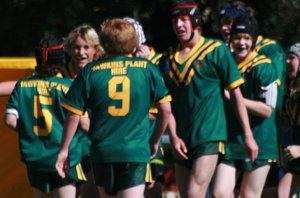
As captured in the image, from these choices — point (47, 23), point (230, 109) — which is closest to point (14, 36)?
point (47, 23)

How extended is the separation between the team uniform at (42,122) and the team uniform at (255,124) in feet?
4.92

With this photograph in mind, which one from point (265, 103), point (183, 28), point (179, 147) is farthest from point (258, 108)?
point (183, 28)

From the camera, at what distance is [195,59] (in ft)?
38.3

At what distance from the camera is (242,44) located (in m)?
12.3

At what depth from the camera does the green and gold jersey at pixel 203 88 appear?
1159cm

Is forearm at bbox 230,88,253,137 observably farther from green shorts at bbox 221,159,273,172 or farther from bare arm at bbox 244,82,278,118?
green shorts at bbox 221,159,273,172

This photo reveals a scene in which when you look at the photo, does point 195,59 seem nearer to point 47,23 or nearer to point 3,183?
point 3,183

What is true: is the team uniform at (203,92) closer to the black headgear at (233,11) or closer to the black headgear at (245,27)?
the black headgear at (245,27)

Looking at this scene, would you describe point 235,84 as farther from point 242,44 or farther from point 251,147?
point 242,44

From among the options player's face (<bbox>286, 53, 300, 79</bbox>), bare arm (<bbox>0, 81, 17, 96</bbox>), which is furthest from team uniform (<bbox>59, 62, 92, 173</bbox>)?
player's face (<bbox>286, 53, 300, 79</bbox>)

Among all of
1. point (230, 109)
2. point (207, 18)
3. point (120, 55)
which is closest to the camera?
point (120, 55)

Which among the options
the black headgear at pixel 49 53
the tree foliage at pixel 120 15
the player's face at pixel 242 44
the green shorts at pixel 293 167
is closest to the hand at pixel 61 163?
the black headgear at pixel 49 53

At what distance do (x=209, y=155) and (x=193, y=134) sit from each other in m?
0.24

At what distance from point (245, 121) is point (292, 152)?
1.94 metres
